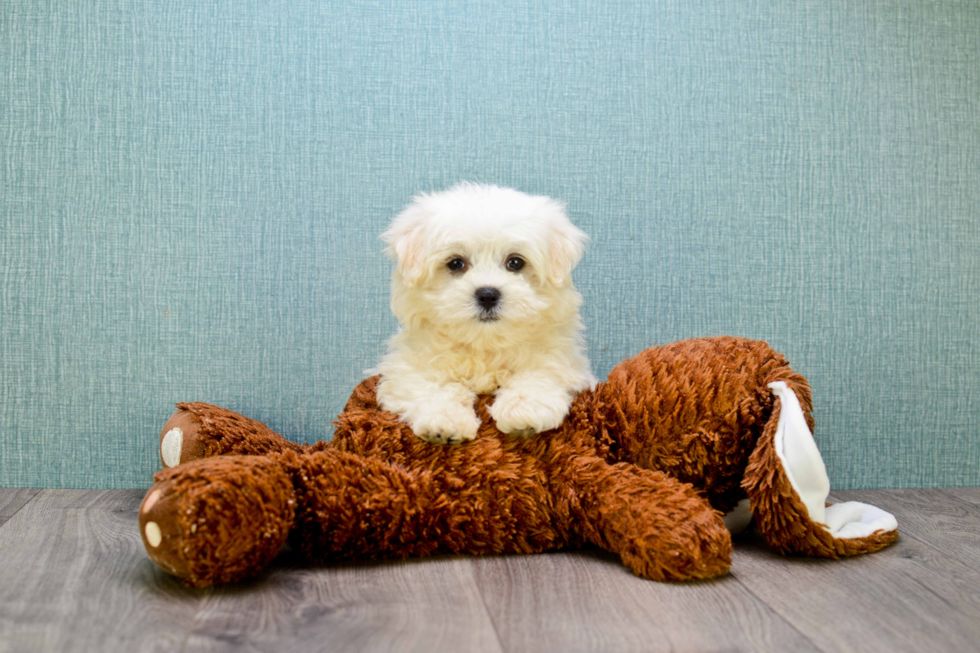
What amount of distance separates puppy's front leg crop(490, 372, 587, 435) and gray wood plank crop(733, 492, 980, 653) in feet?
1.35

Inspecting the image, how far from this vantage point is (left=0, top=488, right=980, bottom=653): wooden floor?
0.99 metres

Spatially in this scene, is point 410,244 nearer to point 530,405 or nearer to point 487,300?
point 487,300

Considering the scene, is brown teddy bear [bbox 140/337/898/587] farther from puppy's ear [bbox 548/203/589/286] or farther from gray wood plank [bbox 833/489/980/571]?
puppy's ear [bbox 548/203/589/286]

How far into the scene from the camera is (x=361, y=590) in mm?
1157

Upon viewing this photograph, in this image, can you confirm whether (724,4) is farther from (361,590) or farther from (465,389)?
(361,590)

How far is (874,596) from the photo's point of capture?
1.18 m

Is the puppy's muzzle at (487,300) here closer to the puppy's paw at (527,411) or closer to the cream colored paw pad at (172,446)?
the puppy's paw at (527,411)

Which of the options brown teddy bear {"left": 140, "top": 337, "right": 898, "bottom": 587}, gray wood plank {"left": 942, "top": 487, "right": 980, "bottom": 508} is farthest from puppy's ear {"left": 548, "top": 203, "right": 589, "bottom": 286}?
gray wood plank {"left": 942, "top": 487, "right": 980, "bottom": 508}

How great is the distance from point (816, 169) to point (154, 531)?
1751 millimetres

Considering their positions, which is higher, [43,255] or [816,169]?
[816,169]

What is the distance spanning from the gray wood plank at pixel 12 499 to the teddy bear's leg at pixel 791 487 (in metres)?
1.52

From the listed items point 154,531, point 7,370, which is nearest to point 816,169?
point 154,531

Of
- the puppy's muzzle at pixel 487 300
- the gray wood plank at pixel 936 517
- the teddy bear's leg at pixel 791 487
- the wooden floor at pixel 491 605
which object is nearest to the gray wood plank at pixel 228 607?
the wooden floor at pixel 491 605


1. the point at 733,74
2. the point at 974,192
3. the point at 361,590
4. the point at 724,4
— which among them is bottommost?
the point at 361,590
